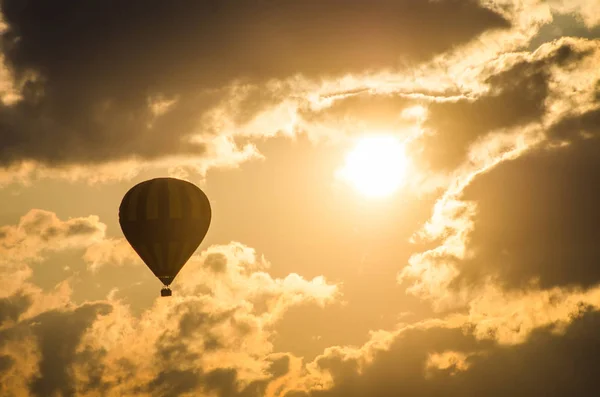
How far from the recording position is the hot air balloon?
153500mm

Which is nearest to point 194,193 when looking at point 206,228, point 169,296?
point 206,228

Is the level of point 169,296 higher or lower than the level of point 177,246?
lower

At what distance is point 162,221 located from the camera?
15338cm

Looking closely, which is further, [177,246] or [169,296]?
[177,246]

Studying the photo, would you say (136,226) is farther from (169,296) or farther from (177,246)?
(169,296)

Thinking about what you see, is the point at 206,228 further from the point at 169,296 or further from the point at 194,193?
the point at 169,296

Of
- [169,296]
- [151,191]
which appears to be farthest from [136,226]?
[169,296]

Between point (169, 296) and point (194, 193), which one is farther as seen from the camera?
point (194, 193)

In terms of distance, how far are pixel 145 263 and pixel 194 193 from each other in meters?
11.7

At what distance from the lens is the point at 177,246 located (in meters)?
154

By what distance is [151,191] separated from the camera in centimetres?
15425

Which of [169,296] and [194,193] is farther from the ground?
[194,193]

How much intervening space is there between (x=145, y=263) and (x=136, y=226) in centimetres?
519

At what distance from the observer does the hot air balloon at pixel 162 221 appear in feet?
504
